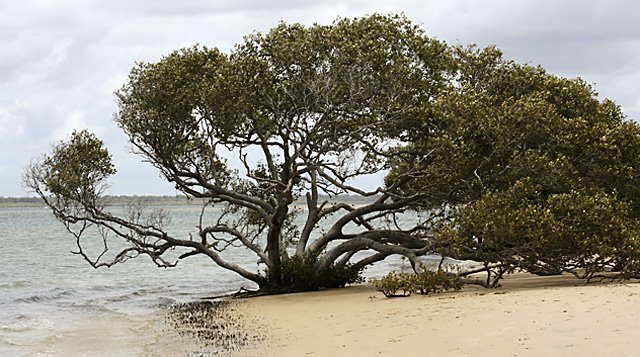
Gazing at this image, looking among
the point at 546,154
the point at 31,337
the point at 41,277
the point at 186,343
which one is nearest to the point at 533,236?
the point at 546,154

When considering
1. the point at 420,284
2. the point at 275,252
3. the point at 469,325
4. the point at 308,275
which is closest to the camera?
the point at 469,325

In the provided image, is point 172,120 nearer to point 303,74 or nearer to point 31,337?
point 303,74

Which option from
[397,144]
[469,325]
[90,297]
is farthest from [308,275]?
[469,325]

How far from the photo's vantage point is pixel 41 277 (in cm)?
3559

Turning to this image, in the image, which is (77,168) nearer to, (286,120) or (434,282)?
(286,120)

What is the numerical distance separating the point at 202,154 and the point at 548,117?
9.63 m

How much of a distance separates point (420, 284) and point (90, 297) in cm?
1449

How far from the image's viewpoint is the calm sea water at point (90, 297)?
17.0 metres

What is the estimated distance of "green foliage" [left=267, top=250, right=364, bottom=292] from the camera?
877 inches

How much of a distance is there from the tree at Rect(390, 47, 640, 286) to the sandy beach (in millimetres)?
1067

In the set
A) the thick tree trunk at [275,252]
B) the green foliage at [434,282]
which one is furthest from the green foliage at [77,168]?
the green foliage at [434,282]

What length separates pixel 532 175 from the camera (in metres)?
18.9

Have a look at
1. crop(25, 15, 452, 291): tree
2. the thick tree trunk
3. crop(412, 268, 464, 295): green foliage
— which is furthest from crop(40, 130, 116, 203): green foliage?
crop(412, 268, 464, 295): green foliage

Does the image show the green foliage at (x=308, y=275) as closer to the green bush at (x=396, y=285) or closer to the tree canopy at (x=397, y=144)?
the tree canopy at (x=397, y=144)
